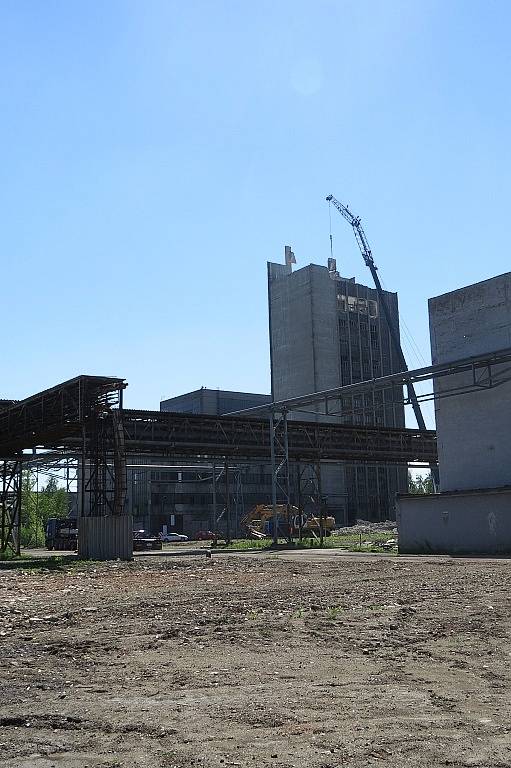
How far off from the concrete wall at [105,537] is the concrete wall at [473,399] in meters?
14.4

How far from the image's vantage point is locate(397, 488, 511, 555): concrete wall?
30469 millimetres

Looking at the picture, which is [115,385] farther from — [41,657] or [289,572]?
[41,657]

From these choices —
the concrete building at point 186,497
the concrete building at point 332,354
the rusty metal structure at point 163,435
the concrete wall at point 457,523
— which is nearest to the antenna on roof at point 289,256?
the concrete building at point 332,354

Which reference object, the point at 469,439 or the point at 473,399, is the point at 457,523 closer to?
the point at 469,439

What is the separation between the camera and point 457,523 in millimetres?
32125

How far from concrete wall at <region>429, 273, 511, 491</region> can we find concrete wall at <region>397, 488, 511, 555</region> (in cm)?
202

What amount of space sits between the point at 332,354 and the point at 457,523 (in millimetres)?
60535

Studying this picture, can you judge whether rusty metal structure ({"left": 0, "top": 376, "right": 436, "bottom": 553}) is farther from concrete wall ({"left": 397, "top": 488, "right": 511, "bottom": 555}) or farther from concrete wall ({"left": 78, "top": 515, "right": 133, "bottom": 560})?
concrete wall ({"left": 397, "top": 488, "right": 511, "bottom": 555})

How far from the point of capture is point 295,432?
49.9 m

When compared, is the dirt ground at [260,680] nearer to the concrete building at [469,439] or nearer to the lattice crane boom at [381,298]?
the concrete building at [469,439]

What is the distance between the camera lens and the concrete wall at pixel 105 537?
3284 centimetres

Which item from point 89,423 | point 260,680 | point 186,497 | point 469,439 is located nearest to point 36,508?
point 186,497

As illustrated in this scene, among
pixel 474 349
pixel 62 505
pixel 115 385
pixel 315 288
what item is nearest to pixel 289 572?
pixel 115 385

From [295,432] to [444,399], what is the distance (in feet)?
51.2
